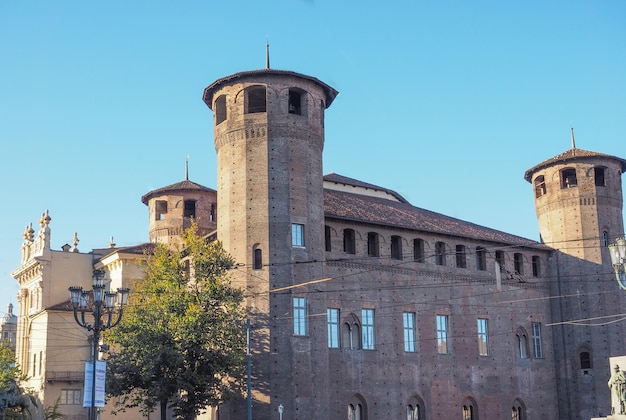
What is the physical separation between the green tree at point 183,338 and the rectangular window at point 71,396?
15067mm

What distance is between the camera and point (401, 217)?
4700 centimetres

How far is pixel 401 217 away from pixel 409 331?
20.8 ft

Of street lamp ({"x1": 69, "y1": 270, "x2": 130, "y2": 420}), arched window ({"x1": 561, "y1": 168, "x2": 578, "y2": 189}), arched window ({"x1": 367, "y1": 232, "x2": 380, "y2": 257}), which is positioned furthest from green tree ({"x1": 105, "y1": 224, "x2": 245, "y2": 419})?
arched window ({"x1": 561, "y1": 168, "x2": 578, "y2": 189})

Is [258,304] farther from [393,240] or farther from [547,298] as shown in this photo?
[547,298]

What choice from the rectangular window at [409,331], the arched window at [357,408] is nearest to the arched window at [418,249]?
the rectangular window at [409,331]

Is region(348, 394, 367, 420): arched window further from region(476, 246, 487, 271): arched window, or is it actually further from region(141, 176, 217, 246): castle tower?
region(141, 176, 217, 246): castle tower

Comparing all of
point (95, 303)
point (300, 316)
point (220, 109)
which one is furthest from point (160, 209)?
point (95, 303)

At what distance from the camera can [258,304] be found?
3862 cm

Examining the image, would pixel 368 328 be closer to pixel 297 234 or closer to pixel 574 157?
pixel 297 234

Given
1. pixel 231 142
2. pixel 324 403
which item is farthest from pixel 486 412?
pixel 231 142

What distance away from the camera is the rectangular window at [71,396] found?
50.7 meters

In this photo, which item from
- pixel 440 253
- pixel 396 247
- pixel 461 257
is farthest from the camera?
pixel 461 257

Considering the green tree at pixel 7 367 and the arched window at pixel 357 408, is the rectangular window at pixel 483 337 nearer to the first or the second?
the arched window at pixel 357 408

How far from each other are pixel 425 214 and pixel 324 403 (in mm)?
15416
